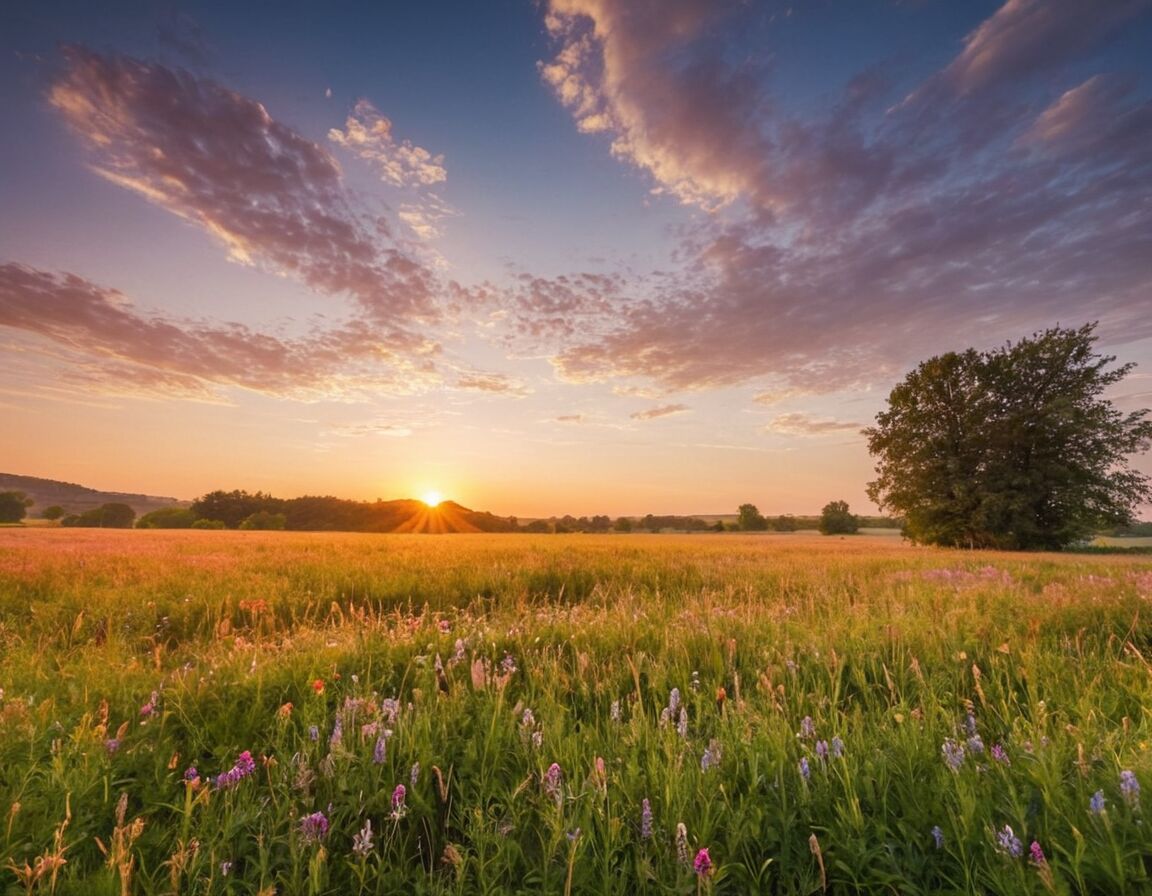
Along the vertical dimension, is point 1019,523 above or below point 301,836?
above

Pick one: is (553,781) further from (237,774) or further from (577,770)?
(237,774)

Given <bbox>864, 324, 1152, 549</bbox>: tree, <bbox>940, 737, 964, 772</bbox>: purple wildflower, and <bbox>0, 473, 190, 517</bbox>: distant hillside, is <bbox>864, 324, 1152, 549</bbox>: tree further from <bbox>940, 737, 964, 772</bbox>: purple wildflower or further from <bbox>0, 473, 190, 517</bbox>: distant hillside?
<bbox>0, 473, 190, 517</bbox>: distant hillside

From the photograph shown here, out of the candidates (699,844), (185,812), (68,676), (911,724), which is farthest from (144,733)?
(911,724)

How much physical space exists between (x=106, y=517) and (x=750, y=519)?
121269 mm

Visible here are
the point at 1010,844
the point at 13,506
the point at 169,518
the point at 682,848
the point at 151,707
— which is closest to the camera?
the point at 1010,844

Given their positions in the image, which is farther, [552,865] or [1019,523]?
[1019,523]

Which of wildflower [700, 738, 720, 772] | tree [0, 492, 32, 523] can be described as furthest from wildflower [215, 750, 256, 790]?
tree [0, 492, 32, 523]

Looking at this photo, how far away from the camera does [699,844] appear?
81.4 inches

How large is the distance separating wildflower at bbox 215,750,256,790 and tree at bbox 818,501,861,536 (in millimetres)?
102940

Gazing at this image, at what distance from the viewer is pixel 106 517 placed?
298ft

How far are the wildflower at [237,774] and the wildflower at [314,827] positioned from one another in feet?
1.73

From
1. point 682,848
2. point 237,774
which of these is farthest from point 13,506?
point 682,848

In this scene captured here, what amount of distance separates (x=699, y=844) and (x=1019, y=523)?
43.4 meters

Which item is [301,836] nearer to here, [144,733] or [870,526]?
[144,733]
